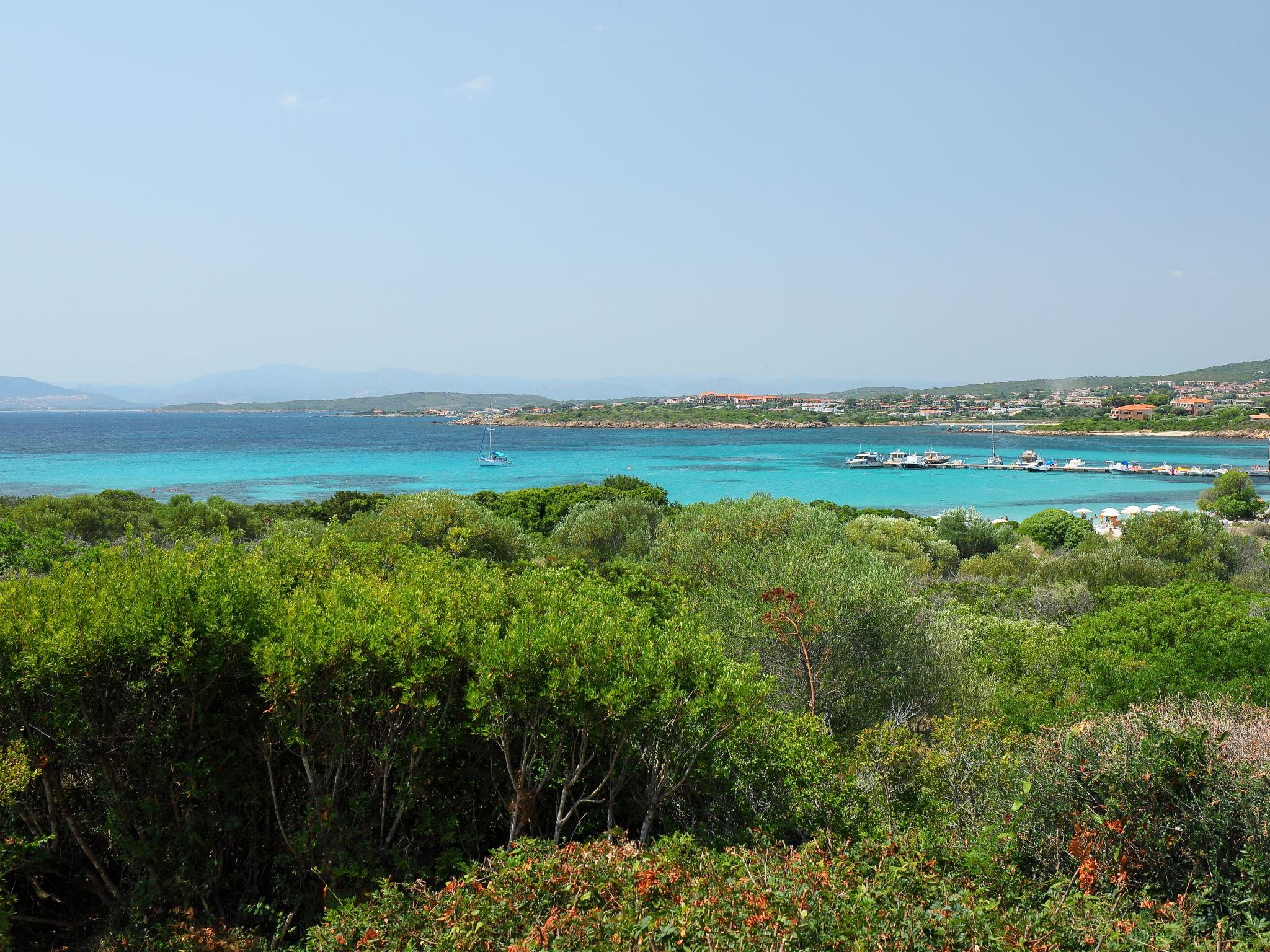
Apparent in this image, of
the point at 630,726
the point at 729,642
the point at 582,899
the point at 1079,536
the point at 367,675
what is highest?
the point at 367,675

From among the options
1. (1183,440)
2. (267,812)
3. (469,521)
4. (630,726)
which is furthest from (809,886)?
(1183,440)

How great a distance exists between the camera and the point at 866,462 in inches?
3989

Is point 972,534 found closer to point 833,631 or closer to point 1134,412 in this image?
point 833,631

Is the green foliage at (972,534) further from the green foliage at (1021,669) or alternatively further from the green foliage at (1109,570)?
the green foliage at (1021,669)

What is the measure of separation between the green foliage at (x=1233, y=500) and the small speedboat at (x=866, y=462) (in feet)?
144

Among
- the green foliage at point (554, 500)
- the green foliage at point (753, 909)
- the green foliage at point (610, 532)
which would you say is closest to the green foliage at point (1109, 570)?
the green foliage at point (610, 532)

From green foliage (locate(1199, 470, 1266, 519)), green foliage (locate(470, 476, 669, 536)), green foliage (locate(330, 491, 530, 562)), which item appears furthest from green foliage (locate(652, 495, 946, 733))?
green foliage (locate(1199, 470, 1266, 519))

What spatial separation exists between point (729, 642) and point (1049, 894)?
8634 mm

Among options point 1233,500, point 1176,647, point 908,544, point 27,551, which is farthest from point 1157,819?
point 1233,500

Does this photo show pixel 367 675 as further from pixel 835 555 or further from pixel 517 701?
pixel 835 555

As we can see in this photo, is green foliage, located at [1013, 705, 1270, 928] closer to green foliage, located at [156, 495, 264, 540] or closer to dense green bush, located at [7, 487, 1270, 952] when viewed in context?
dense green bush, located at [7, 487, 1270, 952]

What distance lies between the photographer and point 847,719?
12.6 meters

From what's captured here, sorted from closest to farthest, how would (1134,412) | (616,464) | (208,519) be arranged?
(208,519) < (616,464) < (1134,412)

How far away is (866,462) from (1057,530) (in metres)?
58.1
